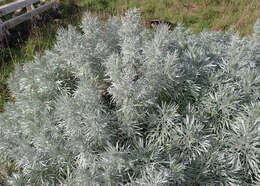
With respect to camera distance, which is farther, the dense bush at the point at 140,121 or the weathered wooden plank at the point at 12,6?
the weathered wooden plank at the point at 12,6

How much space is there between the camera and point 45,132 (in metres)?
1.82

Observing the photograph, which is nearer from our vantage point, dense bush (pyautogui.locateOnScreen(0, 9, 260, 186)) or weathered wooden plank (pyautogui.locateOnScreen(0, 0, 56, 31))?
dense bush (pyautogui.locateOnScreen(0, 9, 260, 186))

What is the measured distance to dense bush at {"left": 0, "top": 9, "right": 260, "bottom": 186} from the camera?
5.31ft

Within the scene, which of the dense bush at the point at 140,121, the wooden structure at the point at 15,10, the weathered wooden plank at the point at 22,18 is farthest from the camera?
the weathered wooden plank at the point at 22,18

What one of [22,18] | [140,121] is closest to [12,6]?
[22,18]

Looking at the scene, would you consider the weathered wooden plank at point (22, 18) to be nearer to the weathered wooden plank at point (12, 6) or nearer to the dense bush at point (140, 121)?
the weathered wooden plank at point (12, 6)

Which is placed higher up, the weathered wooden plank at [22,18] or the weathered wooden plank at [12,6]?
the weathered wooden plank at [12,6]

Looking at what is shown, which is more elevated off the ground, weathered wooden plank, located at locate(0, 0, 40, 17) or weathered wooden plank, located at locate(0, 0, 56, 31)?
weathered wooden plank, located at locate(0, 0, 40, 17)

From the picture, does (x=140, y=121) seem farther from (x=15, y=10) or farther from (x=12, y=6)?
(x=15, y=10)

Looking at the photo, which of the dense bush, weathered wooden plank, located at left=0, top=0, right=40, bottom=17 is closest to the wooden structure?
weathered wooden plank, located at left=0, top=0, right=40, bottom=17

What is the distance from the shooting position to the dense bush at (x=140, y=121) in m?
1.62

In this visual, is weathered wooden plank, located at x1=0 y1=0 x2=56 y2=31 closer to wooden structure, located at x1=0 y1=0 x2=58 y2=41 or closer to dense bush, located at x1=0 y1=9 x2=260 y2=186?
wooden structure, located at x1=0 y1=0 x2=58 y2=41

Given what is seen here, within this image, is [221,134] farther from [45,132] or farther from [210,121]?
[45,132]

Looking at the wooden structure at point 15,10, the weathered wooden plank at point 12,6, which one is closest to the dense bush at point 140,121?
the wooden structure at point 15,10
